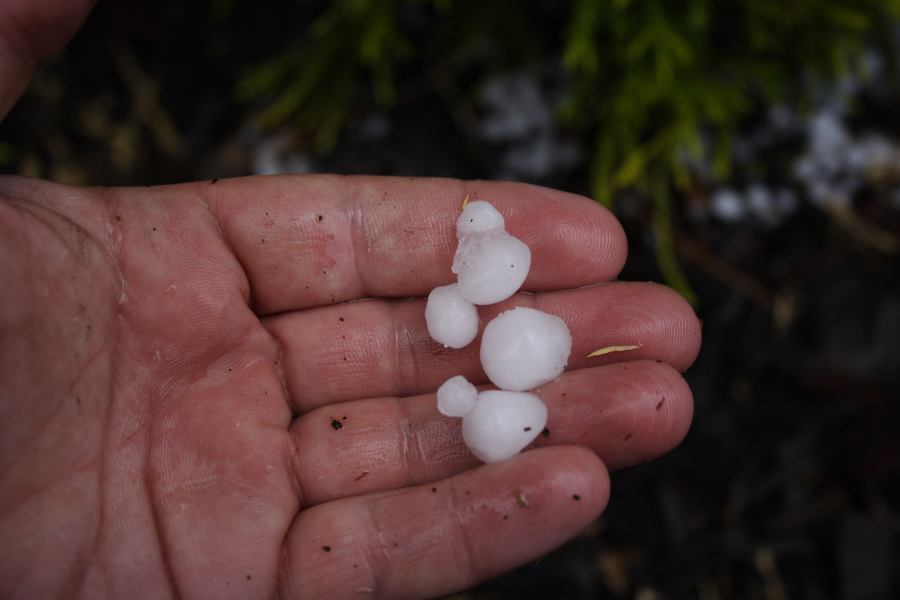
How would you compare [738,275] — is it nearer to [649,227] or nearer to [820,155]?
[649,227]

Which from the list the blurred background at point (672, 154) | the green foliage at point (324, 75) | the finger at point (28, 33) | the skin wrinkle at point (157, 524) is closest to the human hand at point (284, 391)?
the skin wrinkle at point (157, 524)

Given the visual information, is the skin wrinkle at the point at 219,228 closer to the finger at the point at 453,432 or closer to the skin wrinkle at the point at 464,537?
the finger at the point at 453,432

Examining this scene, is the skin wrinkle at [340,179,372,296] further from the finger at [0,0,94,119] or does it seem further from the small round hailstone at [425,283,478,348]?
the finger at [0,0,94,119]

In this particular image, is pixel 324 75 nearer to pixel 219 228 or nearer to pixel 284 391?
pixel 219 228

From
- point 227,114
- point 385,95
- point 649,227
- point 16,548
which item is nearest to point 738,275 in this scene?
point 649,227

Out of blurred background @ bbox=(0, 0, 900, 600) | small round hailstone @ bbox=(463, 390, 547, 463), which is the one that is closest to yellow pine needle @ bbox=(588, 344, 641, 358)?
small round hailstone @ bbox=(463, 390, 547, 463)

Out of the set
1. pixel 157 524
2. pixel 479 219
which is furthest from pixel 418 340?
→ pixel 157 524
